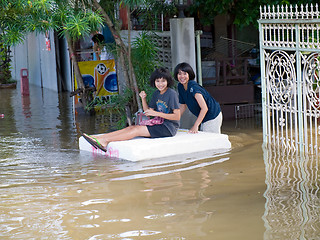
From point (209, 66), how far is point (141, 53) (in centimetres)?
193

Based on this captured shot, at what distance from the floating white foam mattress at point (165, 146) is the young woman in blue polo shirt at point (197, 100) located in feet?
0.86

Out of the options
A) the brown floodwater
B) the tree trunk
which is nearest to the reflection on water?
the brown floodwater

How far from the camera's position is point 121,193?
6293mm

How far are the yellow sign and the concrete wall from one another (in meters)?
5.15

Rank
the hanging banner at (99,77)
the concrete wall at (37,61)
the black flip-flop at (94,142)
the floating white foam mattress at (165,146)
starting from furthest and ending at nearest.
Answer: the concrete wall at (37,61) → the hanging banner at (99,77) → the black flip-flop at (94,142) → the floating white foam mattress at (165,146)

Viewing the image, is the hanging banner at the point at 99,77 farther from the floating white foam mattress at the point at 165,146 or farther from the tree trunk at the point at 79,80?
the floating white foam mattress at the point at 165,146

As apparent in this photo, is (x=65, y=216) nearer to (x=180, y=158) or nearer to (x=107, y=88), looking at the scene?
(x=180, y=158)

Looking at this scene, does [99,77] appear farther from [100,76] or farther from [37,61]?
[37,61]

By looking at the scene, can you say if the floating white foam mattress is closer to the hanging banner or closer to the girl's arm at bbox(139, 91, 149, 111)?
the girl's arm at bbox(139, 91, 149, 111)

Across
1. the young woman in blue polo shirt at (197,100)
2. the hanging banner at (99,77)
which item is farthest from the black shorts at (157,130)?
the hanging banner at (99,77)

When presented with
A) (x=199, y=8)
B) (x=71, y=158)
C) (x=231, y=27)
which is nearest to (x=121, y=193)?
(x=71, y=158)

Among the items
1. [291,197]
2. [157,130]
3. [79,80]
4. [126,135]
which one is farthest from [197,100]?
[79,80]

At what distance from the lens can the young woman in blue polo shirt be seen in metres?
8.23

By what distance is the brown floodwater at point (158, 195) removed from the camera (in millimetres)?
5102
